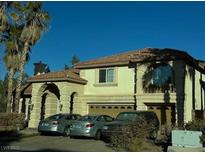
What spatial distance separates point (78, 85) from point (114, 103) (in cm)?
327

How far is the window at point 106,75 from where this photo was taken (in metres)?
28.6

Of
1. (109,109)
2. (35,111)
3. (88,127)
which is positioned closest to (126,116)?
(88,127)

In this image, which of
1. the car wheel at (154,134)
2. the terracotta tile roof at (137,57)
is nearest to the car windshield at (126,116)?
the car wheel at (154,134)

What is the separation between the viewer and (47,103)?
3050 cm

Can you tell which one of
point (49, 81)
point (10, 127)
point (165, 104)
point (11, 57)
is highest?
point (11, 57)

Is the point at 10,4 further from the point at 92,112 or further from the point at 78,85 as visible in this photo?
the point at 92,112

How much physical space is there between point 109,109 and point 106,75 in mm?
2662

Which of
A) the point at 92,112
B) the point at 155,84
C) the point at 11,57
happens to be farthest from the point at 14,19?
the point at 155,84

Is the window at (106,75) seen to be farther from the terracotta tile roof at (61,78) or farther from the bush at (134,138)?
the bush at (134,138)

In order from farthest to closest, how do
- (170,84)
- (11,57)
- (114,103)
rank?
(11,57) < (114,103) < (170,84)

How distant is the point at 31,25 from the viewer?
28141 mm

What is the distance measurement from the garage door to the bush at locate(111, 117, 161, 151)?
1033 centimetres

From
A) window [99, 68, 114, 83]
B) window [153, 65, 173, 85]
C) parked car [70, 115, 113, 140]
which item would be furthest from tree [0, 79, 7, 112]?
parked car [70, 115, 113, 140]

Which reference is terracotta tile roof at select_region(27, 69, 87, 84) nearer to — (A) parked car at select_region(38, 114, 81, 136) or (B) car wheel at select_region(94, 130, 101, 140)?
(A) parked car at select_region(38, 114, 81, 136)
